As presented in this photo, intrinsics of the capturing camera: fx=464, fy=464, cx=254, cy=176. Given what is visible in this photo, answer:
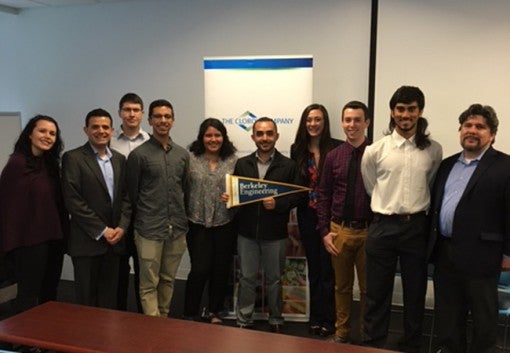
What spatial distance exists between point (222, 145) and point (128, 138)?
28.4 inches

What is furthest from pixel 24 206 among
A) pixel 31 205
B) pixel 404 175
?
pixel 404 175

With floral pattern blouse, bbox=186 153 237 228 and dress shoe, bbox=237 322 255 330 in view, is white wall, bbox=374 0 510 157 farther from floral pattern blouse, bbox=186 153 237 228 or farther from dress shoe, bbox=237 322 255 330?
dress shoe, bbox=237 322 255 330

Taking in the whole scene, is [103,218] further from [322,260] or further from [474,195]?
[474,195]

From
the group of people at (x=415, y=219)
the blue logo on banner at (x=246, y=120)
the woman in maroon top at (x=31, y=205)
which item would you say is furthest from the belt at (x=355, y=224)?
the woman in maroon top at (x=31, y=205)

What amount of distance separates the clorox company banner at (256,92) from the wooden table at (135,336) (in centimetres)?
189

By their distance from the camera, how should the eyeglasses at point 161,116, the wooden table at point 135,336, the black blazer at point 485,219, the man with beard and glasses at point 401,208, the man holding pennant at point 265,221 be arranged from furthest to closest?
1. the man holding pennant at point 265,221
2. the eyeglasses at point 161,116
3. the man with beard and glasses at point 401,208
4. the black blazer at point 485,219
5. the wooden table at point 135,336

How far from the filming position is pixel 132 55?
4.88 metres

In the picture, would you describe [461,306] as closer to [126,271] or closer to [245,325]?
[245,325]

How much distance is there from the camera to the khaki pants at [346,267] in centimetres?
312

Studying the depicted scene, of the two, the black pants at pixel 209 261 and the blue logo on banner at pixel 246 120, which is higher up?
the blue logo on banner at pixel 246 120

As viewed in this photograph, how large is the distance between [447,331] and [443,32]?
2.40 meters

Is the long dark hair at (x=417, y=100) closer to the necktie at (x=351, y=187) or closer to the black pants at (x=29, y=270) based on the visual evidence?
the necktie at (x=351, y=187)

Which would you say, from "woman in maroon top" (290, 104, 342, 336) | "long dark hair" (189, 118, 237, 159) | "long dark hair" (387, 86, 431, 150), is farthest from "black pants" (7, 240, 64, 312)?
"long dark hair" (387, 86, 431, 150)

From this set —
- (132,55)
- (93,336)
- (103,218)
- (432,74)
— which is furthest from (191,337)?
(132,55)
